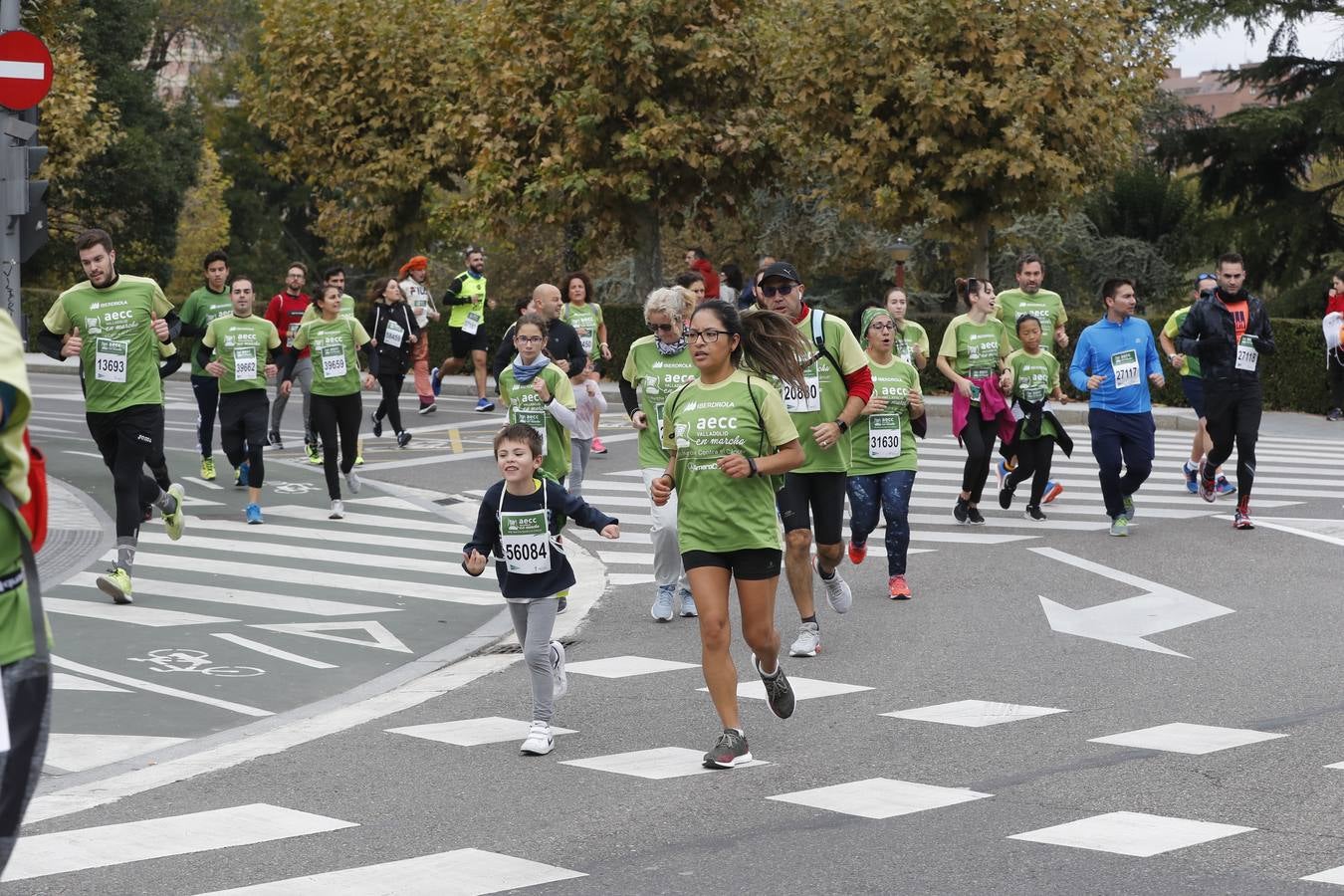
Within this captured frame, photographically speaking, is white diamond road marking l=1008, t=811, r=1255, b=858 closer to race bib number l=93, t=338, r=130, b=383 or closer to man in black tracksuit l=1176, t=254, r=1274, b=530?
race bib number l=93, t=338, r=130, b=383

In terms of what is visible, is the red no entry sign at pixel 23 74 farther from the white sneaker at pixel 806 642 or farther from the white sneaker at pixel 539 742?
the white sneaker at pixel 539 742

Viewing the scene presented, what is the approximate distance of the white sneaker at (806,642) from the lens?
981 cm

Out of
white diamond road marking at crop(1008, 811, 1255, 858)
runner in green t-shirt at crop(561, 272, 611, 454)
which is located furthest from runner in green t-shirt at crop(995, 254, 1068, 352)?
white diamond road marking at crop(1008, 811, 1255, 858)

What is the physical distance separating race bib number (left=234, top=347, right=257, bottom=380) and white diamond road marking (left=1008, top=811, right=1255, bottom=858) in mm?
10464

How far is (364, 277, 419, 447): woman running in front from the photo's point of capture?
2097 centimetres

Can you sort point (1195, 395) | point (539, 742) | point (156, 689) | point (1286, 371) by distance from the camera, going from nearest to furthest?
1. point (539, 742)
2. point (156, 689)
3. point (1195, 395)
4. point (1286, 371)

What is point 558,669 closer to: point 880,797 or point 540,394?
point 880,797

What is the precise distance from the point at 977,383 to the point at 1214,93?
96.3m

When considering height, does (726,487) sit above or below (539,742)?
above

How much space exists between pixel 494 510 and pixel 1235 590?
5.69 meters

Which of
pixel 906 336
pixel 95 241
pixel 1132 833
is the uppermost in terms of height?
pixel 95 241

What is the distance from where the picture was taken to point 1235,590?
38.9 feet

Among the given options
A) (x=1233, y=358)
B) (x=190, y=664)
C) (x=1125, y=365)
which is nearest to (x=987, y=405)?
(x=1125, y=365)

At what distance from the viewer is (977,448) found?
1478 centimetres
